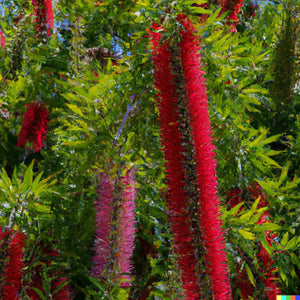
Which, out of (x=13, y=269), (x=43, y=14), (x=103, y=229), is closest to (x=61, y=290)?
(x=13, y=269)

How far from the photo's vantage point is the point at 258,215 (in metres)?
0.83

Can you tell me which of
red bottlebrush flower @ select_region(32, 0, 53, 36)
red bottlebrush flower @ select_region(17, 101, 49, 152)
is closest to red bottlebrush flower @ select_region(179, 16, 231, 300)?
red bottlebrush flower @ select_region(17, 101, 49, 152)

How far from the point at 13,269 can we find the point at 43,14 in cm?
88

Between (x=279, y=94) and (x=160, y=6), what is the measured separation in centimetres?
41

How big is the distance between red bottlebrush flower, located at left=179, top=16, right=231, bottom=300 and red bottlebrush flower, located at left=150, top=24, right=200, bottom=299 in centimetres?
2

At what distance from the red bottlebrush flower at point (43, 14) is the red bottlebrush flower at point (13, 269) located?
2.67 ft

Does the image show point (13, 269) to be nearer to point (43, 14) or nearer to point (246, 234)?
point (246, 234)

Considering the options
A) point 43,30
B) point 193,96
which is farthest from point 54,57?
point 193,96

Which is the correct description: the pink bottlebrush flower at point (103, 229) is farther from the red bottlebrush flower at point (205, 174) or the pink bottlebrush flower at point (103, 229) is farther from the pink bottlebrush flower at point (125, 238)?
the red bottlebrush flower at point (205, 174)

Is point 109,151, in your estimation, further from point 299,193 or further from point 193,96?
point 299,193

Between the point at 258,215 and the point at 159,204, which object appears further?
the point at 159,204

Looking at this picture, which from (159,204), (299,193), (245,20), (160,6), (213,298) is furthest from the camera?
(245,20)

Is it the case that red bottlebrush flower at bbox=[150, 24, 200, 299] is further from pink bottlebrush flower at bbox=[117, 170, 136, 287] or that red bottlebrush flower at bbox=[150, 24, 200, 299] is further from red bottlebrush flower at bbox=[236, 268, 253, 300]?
red bottlebrush flower at bbox=[236, 268, 253, 300]

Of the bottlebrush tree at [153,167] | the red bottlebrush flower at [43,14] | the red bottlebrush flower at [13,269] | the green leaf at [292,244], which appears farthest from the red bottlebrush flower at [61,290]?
the red bottlebrush flower at [43,14]
